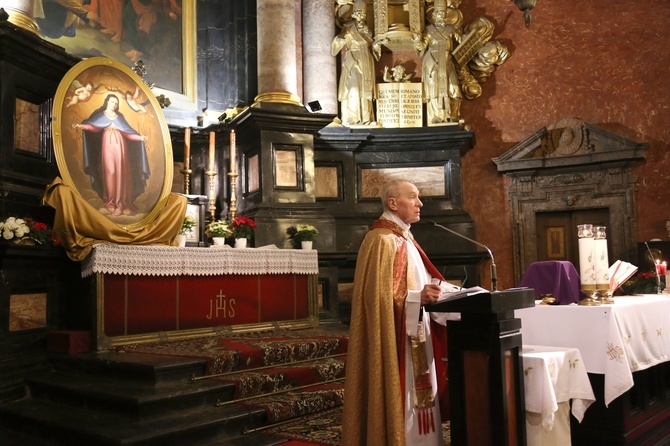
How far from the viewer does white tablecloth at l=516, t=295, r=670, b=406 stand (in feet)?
12.8

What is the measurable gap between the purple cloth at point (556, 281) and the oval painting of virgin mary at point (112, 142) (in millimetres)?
4505

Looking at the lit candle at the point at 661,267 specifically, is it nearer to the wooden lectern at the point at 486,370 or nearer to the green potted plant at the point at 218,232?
the wooden lectern at the point at 486,370

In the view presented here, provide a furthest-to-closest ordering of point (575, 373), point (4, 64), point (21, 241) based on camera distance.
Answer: point (4, 64)
point (21, 241)
point (575, 373)

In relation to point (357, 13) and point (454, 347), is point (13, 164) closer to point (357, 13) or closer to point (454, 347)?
point (454, 347)

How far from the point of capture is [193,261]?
7.05 m

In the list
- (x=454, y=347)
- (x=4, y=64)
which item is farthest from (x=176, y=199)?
(x=454, y=347)

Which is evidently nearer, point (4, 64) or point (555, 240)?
point (4, 64)

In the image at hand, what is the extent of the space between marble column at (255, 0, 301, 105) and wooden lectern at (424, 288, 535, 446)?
259 inches

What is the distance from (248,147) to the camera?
374 inches

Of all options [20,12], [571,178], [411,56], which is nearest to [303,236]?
[20,12]

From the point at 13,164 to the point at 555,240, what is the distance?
26.3 ft

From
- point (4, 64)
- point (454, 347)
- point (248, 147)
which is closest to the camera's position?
point (454, 347)

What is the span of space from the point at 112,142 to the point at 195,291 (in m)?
1.96

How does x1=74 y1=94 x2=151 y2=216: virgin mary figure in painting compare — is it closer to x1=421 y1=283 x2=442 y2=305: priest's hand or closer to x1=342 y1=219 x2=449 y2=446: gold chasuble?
x1=342 y1=219 x2=449 y2=446: gold chasuble
